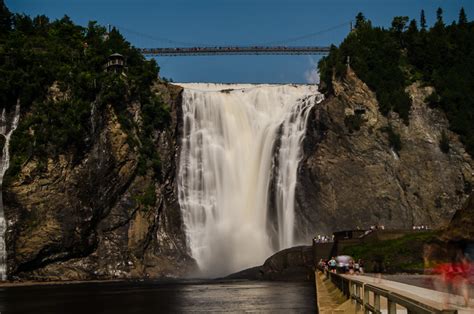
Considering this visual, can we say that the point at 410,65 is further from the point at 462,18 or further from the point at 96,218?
the point at 96,218

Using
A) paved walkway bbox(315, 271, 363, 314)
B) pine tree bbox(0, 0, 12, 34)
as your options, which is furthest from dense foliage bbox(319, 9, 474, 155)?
paved walkway bbox(315, 271, 363, 314)

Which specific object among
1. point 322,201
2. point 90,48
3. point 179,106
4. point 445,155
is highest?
Result: point 90,48

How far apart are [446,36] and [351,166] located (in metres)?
32.2

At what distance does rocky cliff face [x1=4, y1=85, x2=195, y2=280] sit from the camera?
243 ft

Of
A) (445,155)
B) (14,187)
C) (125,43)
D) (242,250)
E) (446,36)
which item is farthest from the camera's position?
(446,36)

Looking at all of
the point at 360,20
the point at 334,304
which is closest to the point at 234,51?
the point at 360,20

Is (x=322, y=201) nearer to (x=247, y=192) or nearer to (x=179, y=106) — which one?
(x=247, y=192)

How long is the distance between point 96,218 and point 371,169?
37.7 m

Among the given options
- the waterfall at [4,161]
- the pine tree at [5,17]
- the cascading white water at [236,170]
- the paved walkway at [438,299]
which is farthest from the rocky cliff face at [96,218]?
the paved walkway at [438,299]

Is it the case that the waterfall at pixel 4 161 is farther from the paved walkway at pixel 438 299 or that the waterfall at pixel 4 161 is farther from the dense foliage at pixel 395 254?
the paved walkway at pixel 438 299

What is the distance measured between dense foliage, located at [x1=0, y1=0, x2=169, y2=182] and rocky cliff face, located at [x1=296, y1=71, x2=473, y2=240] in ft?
72.5

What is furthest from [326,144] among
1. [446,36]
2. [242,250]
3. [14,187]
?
[14,187]

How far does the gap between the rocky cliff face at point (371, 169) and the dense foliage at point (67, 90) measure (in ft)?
72.5

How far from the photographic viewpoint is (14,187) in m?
75.2
